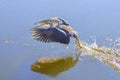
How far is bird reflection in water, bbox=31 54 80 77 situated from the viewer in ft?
6.84

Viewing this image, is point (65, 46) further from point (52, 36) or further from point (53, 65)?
point (53, 65)

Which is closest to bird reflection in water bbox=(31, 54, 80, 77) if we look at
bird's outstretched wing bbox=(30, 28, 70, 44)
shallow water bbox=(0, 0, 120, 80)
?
shallow water bbox=(0, 0, 120, 80)

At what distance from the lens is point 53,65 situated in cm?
217

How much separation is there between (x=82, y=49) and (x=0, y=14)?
867mm

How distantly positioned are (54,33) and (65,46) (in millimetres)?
153

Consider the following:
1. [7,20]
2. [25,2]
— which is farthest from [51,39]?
[25,2]

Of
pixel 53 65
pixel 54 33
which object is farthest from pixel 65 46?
pixel 53 65

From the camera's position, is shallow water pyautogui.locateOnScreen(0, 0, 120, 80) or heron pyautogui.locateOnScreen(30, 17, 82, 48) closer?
shallow water pyautogui.locateOnScreen(0, 0, 120, 80)

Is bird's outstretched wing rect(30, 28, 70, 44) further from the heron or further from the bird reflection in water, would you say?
the bird reflection in water

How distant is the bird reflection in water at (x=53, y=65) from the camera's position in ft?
6.84

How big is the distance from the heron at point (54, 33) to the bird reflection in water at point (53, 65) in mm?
127

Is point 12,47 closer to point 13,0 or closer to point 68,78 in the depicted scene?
point 68,78

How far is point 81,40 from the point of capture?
2502 mm

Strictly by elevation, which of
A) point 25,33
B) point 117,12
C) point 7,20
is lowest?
point 25,33
